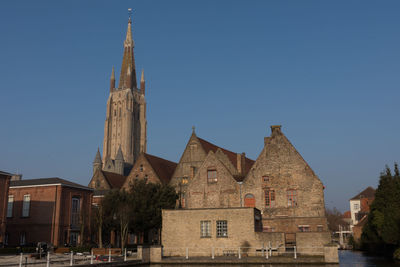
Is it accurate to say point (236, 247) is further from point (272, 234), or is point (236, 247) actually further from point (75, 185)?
point (75, 185)

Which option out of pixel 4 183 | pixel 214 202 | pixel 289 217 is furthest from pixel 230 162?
pixel 4 183

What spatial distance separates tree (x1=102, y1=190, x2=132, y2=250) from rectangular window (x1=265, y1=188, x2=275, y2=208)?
14490 mm

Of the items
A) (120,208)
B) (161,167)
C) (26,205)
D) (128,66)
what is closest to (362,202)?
(161,167)

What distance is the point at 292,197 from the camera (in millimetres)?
42219

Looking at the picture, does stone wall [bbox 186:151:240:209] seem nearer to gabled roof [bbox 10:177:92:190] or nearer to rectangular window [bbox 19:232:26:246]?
gabled roof [bbox 10:177:92:190]

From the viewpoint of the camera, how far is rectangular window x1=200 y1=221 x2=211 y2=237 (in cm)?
3447

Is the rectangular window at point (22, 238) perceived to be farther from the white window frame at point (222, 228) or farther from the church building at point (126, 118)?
the church building at point (126, 118)

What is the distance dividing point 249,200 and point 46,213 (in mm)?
22800

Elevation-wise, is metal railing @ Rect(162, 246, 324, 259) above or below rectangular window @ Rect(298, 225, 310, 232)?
below

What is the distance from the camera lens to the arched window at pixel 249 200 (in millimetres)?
43500

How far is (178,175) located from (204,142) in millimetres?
6359

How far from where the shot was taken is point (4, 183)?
39406mm

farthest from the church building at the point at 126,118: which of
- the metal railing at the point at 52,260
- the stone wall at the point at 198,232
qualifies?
the metal railing at the point at 52,260

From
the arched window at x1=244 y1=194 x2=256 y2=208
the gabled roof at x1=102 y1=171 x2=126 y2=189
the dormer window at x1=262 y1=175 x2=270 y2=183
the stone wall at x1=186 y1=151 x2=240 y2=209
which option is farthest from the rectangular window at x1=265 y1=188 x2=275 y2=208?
the gabled roof at x1=102 y1=171 x2=126 y2=189
